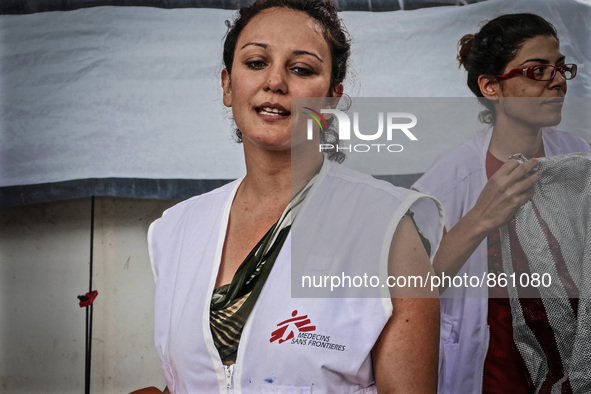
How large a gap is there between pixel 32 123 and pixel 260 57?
3.52 feet

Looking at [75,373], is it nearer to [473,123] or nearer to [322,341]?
[322,341]

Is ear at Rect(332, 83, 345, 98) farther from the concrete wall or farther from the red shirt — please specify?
the concrete wall

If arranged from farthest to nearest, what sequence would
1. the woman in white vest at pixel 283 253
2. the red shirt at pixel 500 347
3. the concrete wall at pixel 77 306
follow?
the concrete wall at pixel 77 306 < the red shirt at pixel 500 347 < the woman in white vest at pixel 283 253

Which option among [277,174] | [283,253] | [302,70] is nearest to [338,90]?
[302,70]

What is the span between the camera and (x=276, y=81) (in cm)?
127

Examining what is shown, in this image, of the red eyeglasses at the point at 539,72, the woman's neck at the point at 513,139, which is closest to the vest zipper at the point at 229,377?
the woman's neck at the point at 513,139

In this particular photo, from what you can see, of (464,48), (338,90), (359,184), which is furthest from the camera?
(464,48)

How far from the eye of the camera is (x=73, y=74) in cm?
198

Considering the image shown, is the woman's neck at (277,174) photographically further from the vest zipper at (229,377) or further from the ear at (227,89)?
the vest zipper at (229,377)

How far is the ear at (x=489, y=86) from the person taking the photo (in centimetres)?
158

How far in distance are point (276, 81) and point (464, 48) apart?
0.71 m

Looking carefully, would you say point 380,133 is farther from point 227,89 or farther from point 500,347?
point 500,347

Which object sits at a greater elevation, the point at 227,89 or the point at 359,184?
the point at 227,89

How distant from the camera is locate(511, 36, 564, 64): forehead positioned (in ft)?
5.02
